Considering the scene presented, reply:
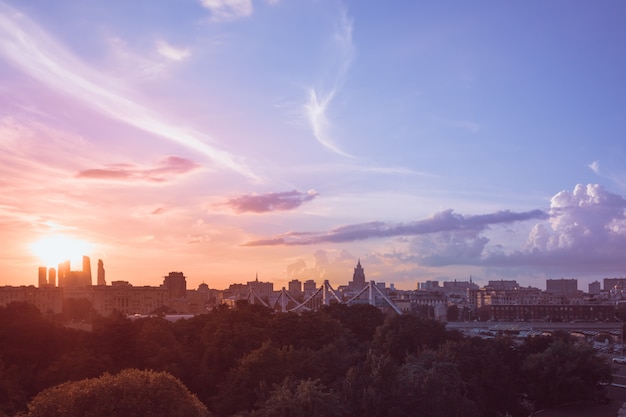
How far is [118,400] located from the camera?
1888 cm

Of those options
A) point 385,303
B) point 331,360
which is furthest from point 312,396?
point 385,303

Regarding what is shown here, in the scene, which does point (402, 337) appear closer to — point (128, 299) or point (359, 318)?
point (359, 318)

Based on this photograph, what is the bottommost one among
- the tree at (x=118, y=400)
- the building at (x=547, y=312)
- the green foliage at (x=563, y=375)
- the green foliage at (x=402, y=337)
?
the building at (x=547, y=312)

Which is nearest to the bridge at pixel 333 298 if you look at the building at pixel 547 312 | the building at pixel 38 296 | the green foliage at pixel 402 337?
the building at pixel 547 312

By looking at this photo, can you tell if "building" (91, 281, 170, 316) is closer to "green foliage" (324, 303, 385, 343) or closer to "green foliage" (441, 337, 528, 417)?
"green foliage" (324, 303, 385, 343)

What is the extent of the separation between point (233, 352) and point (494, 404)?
45.4 feet

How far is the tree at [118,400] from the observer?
1836 cm

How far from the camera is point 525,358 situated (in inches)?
1852

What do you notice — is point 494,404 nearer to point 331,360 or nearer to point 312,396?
point 331,360

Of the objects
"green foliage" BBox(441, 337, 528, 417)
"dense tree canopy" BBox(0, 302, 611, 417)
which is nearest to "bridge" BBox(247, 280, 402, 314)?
"dense tree canopy" BBox(0, 302, 611, 417)

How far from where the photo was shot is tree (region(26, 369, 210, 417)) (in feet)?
60.2

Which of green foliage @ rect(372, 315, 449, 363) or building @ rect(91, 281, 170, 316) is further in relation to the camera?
building @ rect(91, 281, 170, 316)

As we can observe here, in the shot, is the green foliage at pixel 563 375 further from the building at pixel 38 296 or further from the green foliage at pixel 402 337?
the building at pixel 38 296

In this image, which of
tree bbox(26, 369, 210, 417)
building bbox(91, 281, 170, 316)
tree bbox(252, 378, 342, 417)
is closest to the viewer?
tree bbox(26, 369, 210, 417)
